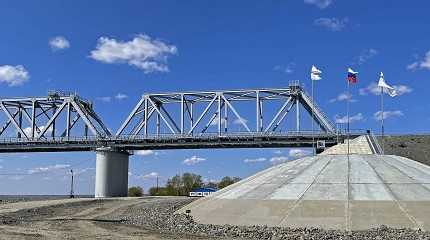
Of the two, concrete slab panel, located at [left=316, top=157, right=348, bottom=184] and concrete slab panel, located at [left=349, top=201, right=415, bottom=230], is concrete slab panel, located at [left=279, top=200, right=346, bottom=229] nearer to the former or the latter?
concrete slab panel, located at [left=349, top=201, right=415, bottom=230]

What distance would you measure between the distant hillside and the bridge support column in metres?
55.3

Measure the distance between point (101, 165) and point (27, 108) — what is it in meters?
43.2

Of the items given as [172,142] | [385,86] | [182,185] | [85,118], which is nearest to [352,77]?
[385,86]

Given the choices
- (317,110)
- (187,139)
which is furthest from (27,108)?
(317,110)

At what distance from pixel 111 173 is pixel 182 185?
229 feet

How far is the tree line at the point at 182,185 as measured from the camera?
165000 millimetres

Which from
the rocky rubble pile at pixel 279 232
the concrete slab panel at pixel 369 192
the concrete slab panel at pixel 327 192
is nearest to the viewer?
the rocky rubble pile at pixel 279 232

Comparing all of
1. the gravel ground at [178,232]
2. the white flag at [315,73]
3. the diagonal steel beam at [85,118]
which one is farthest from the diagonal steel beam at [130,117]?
the gravel ground at [178,232]

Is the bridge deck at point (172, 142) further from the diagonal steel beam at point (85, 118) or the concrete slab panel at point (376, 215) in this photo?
the concrete slab panel at point (376, 215)

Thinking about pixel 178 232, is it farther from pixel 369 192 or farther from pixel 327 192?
pixel 369 192

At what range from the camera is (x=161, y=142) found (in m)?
120

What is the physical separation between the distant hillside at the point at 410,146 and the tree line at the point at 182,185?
78554 millimetres

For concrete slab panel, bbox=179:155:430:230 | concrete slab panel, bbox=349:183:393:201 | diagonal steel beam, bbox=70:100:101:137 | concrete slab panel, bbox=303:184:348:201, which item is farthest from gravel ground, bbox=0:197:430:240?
diagonal steel beam, bbox=70:100:101:137

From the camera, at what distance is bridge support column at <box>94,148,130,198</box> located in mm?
114125
